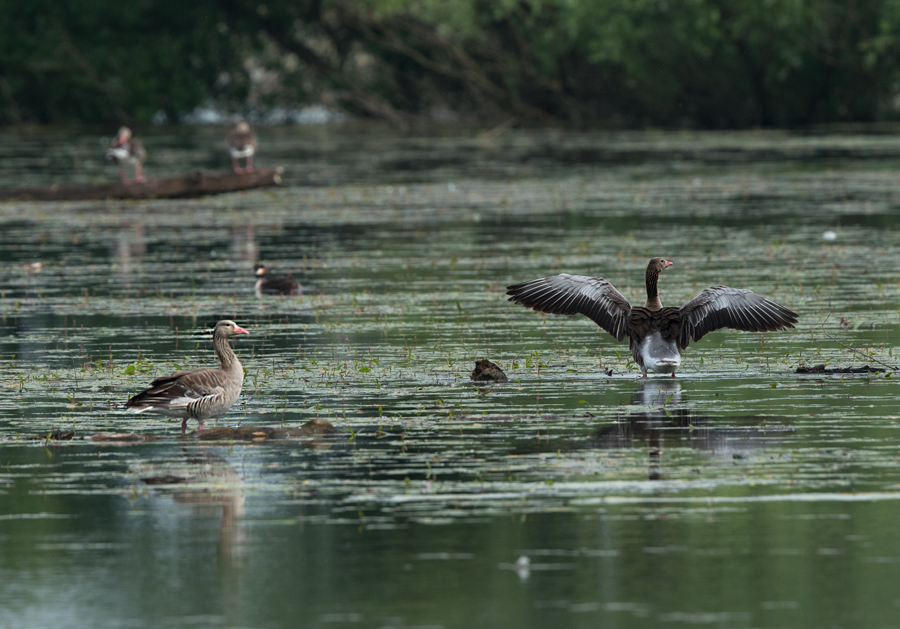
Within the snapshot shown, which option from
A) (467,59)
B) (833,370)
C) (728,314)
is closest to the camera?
(833,370)

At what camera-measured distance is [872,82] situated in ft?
210

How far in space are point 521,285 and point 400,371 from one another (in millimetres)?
1296

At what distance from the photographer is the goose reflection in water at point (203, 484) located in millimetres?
8937

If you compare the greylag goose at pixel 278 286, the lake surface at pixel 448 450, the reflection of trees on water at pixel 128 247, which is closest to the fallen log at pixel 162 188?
the reflection of trees on water at pixel 128 247

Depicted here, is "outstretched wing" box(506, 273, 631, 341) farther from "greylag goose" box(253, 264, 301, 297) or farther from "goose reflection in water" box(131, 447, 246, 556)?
"greylag goose" box(253, 264, 301, 297)

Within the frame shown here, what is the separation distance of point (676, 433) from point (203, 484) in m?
3.16

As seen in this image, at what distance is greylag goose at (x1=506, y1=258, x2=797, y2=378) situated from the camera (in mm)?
13156

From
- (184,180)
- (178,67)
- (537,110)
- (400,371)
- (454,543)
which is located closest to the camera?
(454,543)

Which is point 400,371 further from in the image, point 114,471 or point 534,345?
point 114,471

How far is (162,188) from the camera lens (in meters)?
31.5

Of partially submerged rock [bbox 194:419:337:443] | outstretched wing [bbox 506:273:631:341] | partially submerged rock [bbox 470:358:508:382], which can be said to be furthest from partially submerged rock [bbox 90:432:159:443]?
outstretched wing [bbox 506:273:631:341]

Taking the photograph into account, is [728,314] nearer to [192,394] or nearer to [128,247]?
[192,394]

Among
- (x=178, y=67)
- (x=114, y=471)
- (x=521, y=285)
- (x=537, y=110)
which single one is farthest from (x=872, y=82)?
(x=114, y=471)

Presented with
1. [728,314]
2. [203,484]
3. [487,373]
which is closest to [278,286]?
[487,373]
